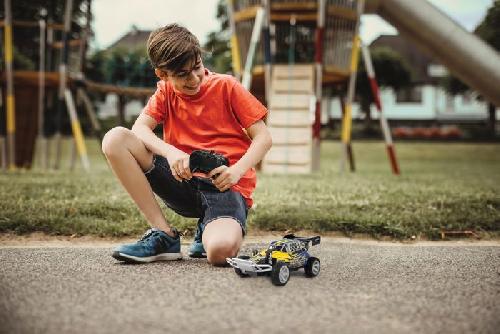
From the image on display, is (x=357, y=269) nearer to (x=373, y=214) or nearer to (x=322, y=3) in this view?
(x=373, y=214)

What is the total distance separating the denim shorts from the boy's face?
1.27 ft

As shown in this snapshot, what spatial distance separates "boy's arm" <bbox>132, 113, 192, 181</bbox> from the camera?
8.66 feet

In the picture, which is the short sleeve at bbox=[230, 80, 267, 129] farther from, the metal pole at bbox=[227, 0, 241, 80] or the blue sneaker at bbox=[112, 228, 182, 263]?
the metal pole at bbox=[227, 0, 241, 80]

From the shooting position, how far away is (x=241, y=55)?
10.8 m

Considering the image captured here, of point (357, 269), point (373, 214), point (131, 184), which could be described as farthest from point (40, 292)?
point (373, 214)

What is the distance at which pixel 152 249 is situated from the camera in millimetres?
2779

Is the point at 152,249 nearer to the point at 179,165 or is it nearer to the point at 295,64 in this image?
the point at 179,165

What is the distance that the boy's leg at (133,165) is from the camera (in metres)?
2.80

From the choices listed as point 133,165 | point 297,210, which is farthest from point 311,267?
point 297,210

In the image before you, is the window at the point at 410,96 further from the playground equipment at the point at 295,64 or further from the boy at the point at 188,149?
the boy at the point at 188,149

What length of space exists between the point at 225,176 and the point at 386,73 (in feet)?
117

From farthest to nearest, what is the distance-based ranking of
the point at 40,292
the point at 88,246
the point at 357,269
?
the point at 88,246 → the point at 357,269 → the point at 40,292

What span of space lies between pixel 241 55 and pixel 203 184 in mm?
8148

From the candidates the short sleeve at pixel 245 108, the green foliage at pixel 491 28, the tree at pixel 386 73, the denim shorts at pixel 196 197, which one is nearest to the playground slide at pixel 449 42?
the green foliage at pixel 491 28
